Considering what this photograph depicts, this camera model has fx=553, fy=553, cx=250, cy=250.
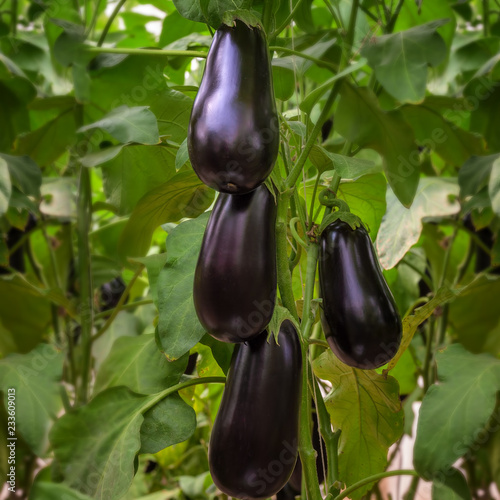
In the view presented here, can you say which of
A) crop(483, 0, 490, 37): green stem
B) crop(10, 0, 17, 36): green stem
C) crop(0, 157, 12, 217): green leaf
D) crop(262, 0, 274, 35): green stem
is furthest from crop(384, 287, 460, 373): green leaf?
crop(10, 0, 17, 36): green stem

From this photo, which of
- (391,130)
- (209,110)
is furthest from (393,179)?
(209,110)

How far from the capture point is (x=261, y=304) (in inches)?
12.7

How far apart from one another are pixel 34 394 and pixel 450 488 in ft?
1.32

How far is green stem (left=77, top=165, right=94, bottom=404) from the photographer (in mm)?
708

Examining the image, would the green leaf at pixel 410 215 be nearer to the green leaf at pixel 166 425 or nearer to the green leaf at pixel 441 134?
the green leaf at pixel 441 134

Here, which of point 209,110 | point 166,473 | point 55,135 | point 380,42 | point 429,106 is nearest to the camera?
point 209,110

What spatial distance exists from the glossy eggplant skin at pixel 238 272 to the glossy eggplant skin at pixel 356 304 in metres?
0.06

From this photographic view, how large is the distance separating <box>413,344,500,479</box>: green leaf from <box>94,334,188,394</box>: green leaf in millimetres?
212

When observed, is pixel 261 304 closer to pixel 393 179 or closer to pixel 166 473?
pixel 393 179

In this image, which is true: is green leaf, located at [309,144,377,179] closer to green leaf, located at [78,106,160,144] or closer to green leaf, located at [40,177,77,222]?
green leaf, located at [78,106,160,144]

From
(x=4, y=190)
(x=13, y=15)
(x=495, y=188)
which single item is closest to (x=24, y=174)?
(x=4, y=190)

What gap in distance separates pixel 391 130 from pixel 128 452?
12.2 inches

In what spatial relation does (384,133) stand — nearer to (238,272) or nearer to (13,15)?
(238,272)

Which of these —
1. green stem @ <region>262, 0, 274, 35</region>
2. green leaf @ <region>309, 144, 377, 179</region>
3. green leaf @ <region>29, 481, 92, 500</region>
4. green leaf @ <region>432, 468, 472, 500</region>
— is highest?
green stem @ <region>262, 0, 274, 35</region>
